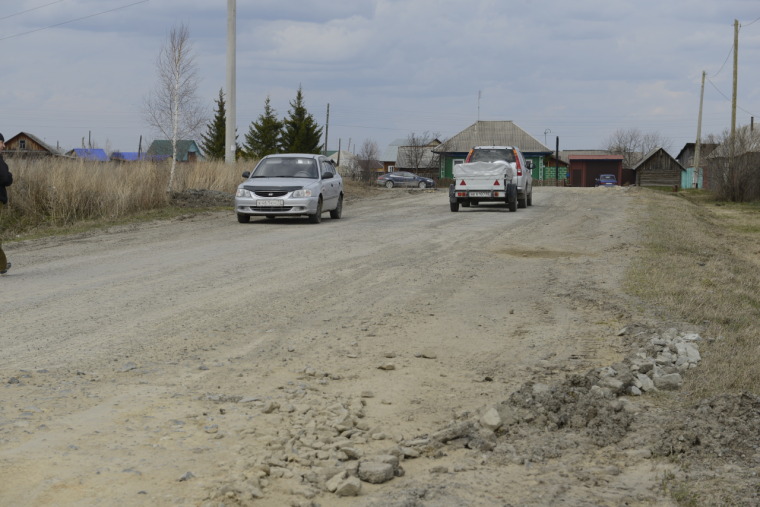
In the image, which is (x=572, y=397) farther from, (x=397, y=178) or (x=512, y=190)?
(x=397, y=178)

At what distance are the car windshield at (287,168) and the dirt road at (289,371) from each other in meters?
7.84

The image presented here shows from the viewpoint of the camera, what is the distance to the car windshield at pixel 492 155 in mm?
27520

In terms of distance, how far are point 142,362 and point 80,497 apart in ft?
8.19

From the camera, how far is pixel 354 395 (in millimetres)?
5586

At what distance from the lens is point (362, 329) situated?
7.61 metres

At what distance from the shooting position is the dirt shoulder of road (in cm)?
410

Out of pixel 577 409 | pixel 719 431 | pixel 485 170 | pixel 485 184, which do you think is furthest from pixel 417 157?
pixel 719 431

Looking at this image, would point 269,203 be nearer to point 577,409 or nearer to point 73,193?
point 73,193

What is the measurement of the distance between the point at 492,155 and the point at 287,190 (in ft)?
32.3

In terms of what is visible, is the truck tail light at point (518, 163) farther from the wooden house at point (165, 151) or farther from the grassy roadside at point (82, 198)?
the wooden house at point (165, 151)

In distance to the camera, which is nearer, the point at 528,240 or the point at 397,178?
the point at 528,240

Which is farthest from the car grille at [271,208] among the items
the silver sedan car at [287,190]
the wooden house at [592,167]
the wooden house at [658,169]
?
the wooden house at [592,167]

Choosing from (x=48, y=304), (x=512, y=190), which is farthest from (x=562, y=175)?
(x=48, y=304)

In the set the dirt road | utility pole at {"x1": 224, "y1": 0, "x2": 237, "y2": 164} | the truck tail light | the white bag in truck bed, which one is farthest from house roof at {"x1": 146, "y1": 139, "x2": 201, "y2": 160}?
the dirt road
